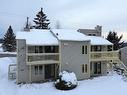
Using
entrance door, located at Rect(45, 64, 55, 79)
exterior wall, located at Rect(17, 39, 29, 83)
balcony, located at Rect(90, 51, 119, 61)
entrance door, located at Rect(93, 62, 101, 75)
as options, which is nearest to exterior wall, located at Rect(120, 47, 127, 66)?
balcony, located at Rect(90, 51, 119, 61)

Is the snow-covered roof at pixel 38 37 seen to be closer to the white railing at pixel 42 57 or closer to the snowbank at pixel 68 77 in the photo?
the white railing at pixel 42 57

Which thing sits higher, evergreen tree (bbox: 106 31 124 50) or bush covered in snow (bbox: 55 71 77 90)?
evergreen tree (bbox: 106 31 124 50)

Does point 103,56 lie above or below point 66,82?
above

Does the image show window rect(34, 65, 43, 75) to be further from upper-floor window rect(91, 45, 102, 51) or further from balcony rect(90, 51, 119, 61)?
upper-floor window rect(91, 45, 102, 51)

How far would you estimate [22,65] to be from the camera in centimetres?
3566

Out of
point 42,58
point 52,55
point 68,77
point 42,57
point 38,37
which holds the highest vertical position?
point 38,37

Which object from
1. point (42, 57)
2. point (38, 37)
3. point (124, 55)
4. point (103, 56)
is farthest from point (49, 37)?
point (124, 55)

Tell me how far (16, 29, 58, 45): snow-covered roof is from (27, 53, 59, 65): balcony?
5.04 feet

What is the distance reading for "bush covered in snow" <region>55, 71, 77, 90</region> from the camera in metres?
32.7

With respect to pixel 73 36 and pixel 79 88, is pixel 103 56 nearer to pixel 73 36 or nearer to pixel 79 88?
pixel 73 36

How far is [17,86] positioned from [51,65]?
20.3 feet

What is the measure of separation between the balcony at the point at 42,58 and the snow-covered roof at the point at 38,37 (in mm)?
1537

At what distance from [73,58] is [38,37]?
19.4 feet

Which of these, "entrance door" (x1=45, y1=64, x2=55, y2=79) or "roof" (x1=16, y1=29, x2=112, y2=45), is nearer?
"roof" (x1=16, y1=29, x2=112, y2=45)
